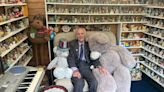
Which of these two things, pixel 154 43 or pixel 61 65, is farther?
pixel 154 43

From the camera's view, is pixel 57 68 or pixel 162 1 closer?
pixel 57 68

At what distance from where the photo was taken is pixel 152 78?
3.15 metres

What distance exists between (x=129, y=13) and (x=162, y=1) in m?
0.55

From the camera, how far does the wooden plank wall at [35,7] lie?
310 centimetres

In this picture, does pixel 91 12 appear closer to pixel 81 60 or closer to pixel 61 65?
pixel 81 60

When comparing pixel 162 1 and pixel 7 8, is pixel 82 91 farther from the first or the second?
pixel 162 1

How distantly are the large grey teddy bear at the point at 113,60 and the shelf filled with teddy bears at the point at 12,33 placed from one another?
1059 mm

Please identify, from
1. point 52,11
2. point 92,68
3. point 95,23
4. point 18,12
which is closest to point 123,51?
point 92,68

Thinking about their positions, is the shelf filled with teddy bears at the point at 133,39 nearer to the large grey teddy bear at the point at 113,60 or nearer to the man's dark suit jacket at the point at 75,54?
the large grey teddy bear at the point at 113,60

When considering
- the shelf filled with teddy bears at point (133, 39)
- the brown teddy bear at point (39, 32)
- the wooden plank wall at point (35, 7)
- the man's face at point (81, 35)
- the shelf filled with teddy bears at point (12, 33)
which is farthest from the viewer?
the shelf filled with teddy bears at point (133, 39)

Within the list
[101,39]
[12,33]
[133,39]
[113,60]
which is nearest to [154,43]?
[133,39]

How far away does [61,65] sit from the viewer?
2361 mm

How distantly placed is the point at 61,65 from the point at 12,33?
772mm

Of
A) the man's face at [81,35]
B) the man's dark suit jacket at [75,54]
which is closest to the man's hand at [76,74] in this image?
the man's dark suit jacket at [75,54]
